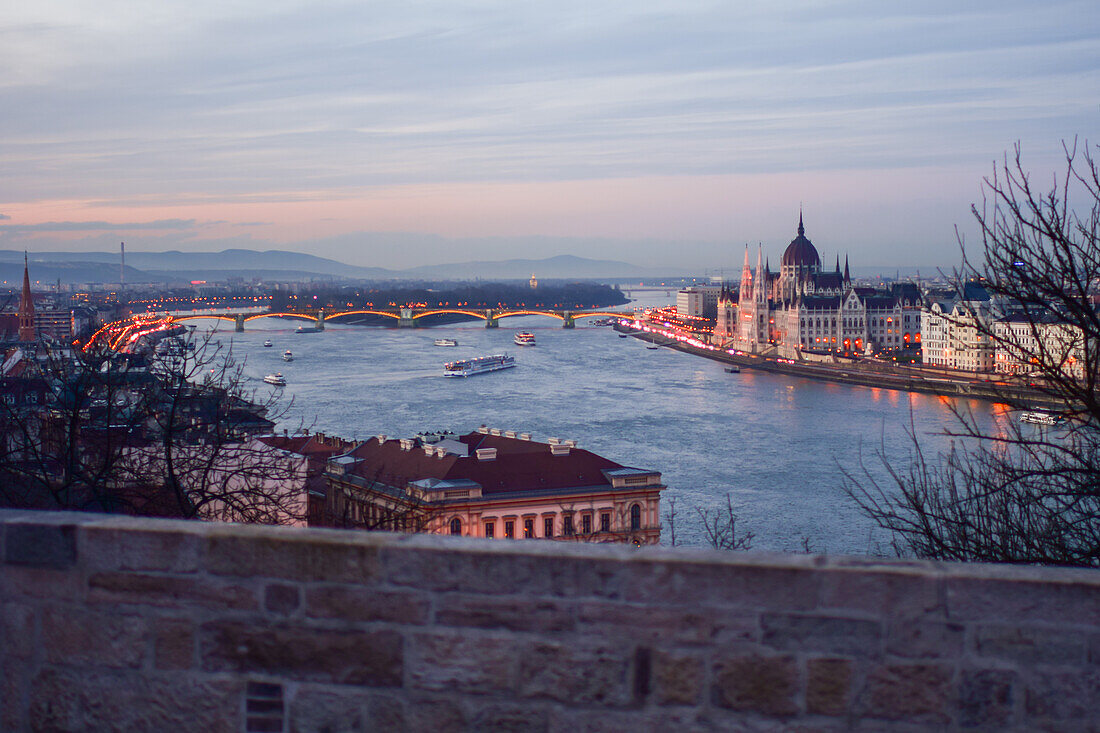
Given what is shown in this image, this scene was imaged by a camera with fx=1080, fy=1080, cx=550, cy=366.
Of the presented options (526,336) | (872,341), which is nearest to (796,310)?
(872,341)

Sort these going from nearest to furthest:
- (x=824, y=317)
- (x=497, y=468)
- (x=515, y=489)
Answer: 1. (x=515, y=489)
2. (x=497, y=468)
3. (x=824, y=317)

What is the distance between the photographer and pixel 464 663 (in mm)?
1089

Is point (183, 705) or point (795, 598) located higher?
point (795, 598)

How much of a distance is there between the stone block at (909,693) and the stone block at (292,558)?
50 cm

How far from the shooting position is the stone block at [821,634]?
1.01m

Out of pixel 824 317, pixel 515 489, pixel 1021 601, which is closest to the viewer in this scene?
pixel 1021 601

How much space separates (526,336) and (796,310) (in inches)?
450

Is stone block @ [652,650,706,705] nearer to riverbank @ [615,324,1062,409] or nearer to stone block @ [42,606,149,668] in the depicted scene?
stone block @ [42,606,149,668]

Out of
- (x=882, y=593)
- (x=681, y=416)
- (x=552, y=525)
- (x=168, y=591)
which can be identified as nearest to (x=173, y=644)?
(x=168, y=591)

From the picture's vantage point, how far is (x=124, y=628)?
1149mm

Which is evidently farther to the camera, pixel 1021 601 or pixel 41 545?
pixel 41 545

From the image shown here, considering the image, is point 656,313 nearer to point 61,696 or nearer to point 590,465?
point 590,465

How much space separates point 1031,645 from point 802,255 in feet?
167

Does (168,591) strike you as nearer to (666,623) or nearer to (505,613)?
(505,613)
